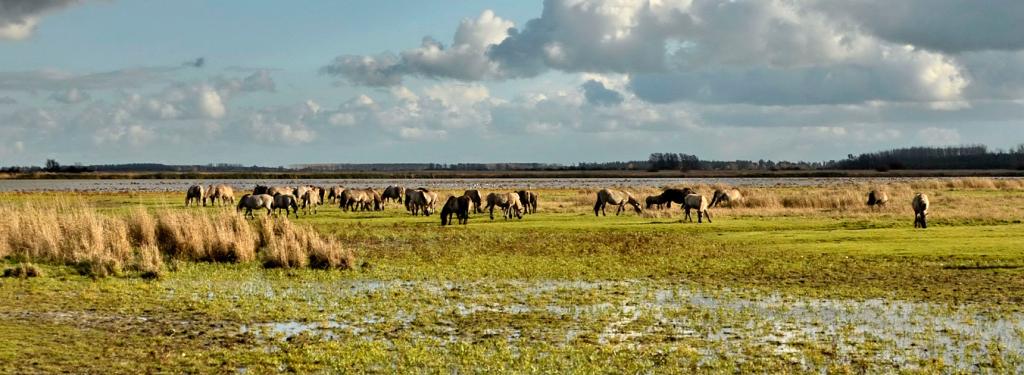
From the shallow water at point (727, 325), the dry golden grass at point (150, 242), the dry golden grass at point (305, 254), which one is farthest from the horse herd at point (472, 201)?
the shallow water at point (727, 325)

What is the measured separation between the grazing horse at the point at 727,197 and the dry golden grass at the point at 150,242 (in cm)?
3012

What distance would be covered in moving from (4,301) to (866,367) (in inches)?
586

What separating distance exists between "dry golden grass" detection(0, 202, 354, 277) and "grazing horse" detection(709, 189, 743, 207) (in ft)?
98.8

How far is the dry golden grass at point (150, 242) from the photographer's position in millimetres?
22219

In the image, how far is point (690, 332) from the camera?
13266 mm

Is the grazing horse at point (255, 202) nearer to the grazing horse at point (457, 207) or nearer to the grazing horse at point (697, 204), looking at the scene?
the grazing horse at point (457, 207)

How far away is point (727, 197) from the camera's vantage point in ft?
167

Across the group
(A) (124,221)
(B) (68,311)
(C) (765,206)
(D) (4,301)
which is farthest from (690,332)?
(C) (765,206)

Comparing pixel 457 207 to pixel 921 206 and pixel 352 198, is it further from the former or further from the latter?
pixel 921 206

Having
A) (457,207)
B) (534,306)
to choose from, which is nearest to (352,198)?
(457,207)

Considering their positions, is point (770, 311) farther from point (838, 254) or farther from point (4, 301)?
point (4, 301)

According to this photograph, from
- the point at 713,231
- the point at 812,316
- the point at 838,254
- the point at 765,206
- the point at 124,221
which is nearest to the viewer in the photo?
the point at 812,316

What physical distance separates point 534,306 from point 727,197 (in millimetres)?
36697

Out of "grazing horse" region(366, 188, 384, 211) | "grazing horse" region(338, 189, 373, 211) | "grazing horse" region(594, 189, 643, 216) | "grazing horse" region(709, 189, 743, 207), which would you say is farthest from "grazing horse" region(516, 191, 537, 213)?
"grazing horse" region(709, 189, 743, 207)
